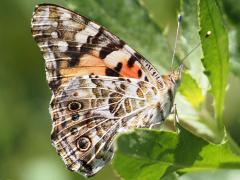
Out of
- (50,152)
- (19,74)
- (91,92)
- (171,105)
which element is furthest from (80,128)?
(19,74)

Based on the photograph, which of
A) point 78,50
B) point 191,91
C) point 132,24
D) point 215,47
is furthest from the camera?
point 78,50

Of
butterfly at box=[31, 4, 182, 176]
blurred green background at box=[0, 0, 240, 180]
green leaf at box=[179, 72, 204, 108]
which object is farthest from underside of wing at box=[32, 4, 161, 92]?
blurred green background at box=[0, 0, 240, 180]

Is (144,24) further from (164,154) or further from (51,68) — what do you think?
(164,154)

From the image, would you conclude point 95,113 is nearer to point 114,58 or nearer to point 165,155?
point 114,58

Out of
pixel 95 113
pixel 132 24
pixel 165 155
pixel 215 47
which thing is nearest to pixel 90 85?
pixel 95 113

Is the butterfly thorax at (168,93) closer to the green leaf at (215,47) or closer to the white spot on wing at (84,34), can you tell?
the green leaf at (215,47)

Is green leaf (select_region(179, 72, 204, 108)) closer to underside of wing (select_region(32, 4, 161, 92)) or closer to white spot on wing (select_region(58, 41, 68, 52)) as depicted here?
underside of wing (select_region(32, 4, 161, 92))
